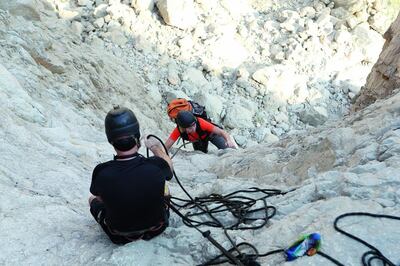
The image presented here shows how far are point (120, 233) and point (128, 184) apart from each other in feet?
1.38

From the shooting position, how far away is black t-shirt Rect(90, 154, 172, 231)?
3354mm

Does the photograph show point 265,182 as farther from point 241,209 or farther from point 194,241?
point 194,241

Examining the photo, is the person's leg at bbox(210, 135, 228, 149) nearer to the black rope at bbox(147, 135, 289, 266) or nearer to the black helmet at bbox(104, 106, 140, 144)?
the black rope at bbox(147, 135, 289, 266)

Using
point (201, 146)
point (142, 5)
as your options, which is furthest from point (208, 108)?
point (201, 146)

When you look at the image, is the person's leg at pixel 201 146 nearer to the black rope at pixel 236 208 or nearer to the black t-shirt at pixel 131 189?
the black rope at pixel 236 208

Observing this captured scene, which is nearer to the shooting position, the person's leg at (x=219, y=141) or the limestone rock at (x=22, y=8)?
the person's leg at (x=219, y=141)

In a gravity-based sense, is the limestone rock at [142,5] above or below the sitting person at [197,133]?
above

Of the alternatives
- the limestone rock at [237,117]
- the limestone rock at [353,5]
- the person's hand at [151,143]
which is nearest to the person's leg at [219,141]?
the person's hand at [151,143]

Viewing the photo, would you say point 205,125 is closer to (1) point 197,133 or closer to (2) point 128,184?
(1) point 197,133

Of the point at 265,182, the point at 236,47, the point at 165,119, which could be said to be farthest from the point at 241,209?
the point at 236,47

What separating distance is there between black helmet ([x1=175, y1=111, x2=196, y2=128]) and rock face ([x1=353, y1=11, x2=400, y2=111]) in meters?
2.76

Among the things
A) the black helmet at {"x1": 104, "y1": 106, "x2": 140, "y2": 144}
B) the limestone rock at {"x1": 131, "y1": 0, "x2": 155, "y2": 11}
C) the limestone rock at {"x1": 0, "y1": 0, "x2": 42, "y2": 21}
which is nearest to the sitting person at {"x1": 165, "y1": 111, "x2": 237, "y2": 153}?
the black helmet at {"x1": 104, "y1": 106, "x2": 140, "y2": 144}

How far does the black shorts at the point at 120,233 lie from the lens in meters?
3.56

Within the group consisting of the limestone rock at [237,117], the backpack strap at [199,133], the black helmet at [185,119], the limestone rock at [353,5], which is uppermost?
the limestone rock at [353,5]
